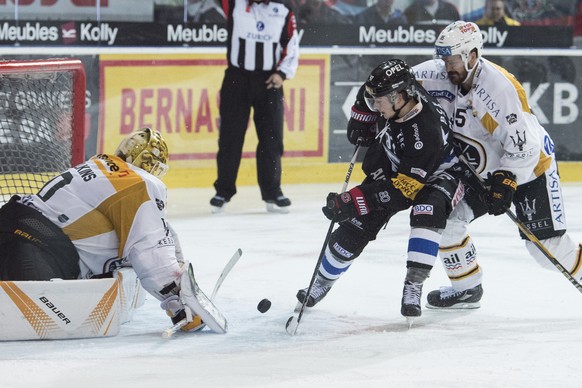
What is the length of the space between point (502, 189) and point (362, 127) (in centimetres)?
54

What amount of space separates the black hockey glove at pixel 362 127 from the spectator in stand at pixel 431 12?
350cm

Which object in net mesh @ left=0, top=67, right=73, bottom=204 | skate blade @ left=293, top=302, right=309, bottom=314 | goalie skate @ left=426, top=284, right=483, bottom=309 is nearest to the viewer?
skate blade @ left=293, top=302, right=309, bottom=314

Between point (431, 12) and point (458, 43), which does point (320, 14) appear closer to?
point (431, 12)

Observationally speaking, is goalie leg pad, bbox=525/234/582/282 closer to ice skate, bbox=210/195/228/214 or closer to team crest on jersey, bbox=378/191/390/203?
team crest on jersey, bbox=378/191/390/203

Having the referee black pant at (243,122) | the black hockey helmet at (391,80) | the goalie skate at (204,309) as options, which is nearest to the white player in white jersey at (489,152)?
the black hockey helmet at (391,80)

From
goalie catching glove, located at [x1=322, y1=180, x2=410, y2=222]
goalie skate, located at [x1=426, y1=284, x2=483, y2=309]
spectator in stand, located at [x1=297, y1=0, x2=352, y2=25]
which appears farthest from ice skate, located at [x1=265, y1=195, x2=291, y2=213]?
goalie catching glove, located at [x1=322, y1=180, x2=410, y2=222]

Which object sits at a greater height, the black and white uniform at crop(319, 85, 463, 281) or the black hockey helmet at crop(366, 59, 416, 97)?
the black hockey helmet at crop(366, 59, 416, 97)

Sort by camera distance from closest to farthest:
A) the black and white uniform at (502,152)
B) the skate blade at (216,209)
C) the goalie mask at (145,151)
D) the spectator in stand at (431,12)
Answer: the goalie mask at (145,151) → the black and white uniform at (502,152) → the skate blade at (216,209) → the spectator in stand at (431,12)

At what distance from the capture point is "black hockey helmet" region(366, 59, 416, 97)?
4.04 m

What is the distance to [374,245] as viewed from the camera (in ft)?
19.0

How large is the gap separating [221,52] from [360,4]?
3.61ft

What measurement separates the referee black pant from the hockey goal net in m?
1.68

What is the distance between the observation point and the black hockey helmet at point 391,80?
13.3ft

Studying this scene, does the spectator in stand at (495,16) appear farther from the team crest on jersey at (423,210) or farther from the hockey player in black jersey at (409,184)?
the team crest on jersey at (423,210)
